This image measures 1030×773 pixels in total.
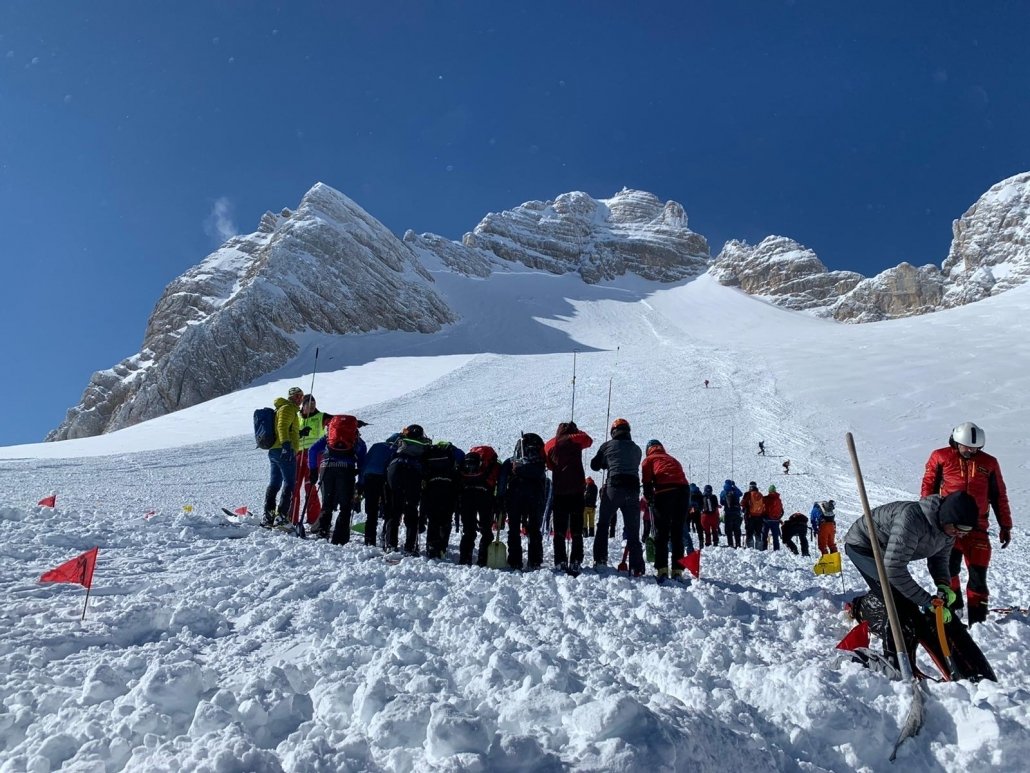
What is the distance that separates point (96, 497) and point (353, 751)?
14.4m

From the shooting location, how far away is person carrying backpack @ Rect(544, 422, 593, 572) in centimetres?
704

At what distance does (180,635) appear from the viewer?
159 inches

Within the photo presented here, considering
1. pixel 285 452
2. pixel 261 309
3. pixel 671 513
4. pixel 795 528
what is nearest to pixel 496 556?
pixel 671 513

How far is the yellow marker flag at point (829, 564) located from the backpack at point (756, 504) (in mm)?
7008

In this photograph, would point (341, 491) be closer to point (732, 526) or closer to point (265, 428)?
point (265, 428)

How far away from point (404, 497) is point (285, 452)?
221cm

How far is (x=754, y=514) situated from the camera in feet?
46.1

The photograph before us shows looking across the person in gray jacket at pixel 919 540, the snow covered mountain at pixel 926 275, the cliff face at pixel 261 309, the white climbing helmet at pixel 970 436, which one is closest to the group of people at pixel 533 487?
the white climbing helmet at pixel 970 436

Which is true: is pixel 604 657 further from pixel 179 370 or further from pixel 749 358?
pixel 179 370

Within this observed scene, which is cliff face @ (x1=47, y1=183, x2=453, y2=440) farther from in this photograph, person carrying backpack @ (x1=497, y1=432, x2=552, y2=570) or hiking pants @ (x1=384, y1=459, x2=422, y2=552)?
person carrying backpack @ (x1=497, y1=432, x2=552, y2=570)

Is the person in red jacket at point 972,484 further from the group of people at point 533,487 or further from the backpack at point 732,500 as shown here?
the backpack at point 732,500

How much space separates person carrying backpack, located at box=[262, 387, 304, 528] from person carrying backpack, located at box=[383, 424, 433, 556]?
183cm

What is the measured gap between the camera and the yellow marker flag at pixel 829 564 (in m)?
6.91

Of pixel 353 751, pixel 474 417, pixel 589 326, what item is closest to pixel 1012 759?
pixel 353 751
